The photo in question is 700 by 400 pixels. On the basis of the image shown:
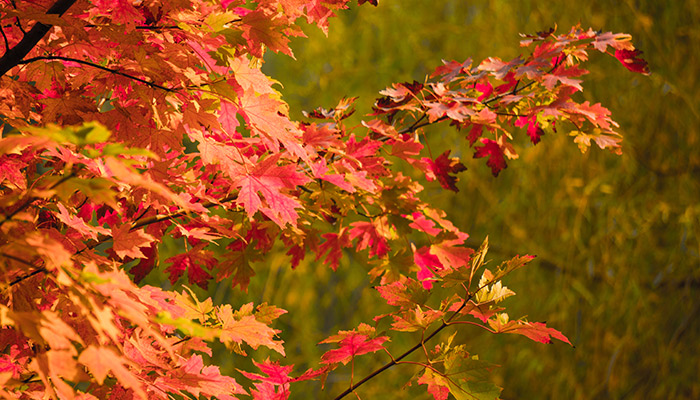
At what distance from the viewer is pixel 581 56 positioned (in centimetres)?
118

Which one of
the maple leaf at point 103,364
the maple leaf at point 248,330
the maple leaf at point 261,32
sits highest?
the maple leaf at point 261,32

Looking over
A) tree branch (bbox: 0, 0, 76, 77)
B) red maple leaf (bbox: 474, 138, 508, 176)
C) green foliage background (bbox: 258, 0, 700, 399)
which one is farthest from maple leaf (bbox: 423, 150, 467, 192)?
green foliage background (bbox: 258, 0, 700, 399)

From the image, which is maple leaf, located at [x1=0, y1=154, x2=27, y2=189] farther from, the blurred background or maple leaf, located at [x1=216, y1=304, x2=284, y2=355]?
the blurred background

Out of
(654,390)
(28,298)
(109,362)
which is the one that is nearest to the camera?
(109,362)

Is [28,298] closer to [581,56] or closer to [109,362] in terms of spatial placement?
[109,362]

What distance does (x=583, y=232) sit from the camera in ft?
10.2

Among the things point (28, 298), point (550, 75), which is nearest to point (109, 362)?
point (28, 298)

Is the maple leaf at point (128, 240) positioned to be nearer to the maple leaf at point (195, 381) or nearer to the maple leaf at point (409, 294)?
the maple leaf at point (195, 381)

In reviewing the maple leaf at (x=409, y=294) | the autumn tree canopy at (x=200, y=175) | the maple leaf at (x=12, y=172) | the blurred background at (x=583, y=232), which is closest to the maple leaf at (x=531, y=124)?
the autumn tree canopy at (x=200, y=175)

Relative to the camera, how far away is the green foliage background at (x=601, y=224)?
290 centimetres

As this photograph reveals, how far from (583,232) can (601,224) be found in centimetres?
11

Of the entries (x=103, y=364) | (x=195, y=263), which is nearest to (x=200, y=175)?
(x=195, y=263)

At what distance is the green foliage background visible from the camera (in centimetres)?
290

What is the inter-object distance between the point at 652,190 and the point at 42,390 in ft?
9.91
